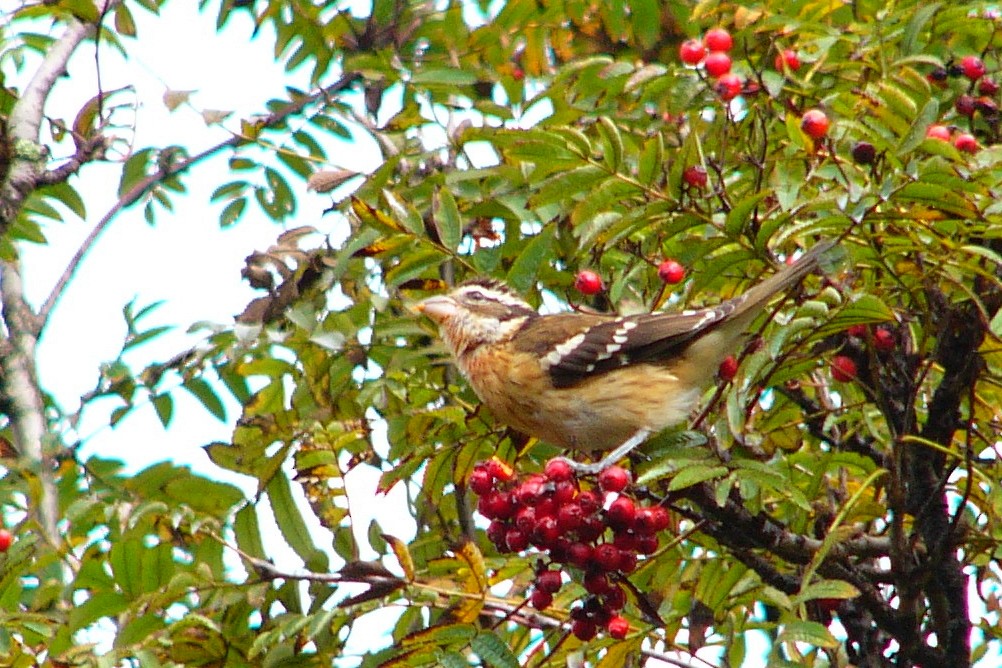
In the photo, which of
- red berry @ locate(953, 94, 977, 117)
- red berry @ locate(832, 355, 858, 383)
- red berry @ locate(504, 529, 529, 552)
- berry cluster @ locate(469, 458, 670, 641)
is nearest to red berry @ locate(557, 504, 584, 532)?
berry cluster @ locate(469, 458, 670, 641)

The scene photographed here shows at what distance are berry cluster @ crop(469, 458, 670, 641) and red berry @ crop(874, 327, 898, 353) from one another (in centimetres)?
102

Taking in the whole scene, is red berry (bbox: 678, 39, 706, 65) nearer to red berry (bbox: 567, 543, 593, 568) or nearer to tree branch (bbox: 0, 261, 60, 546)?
red berry (bbox: 567, 543, 593, 568)

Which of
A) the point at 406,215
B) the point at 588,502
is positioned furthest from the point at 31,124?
the point at 588,502

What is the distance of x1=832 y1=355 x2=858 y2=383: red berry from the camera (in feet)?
14.6

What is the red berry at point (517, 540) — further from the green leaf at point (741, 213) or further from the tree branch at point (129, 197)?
the tree branch at point (129, 197)

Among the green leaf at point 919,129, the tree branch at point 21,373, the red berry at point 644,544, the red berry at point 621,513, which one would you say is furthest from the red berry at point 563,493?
the tree branch at point 21,373

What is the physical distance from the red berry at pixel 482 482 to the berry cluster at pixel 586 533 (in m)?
0.06

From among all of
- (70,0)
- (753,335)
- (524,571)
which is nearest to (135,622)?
(524,571)

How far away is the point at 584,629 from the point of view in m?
3.75

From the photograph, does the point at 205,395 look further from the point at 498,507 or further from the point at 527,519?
the point at 527,519

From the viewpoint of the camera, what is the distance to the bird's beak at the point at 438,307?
191 inches

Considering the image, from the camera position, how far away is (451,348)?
496cm

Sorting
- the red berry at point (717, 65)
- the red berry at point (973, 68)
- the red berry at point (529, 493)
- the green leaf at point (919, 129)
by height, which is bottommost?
the red berry at point (529, 493)

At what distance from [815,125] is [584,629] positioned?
5.55 ft
